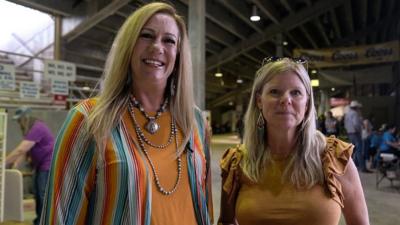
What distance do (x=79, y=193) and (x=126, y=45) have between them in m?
0.48

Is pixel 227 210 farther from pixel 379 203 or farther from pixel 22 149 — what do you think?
pixel 379 203

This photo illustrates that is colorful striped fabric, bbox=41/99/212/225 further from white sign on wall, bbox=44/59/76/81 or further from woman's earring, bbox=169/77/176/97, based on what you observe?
white sign on wall, bbox=44/59/76/81

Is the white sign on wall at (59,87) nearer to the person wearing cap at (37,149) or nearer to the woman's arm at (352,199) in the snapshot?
the person wearing cap at (37,149)

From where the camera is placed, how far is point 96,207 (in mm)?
1208

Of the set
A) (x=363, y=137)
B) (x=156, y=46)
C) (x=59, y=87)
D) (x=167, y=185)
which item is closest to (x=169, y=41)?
(x=156, y=46)

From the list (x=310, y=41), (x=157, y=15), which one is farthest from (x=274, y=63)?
(x=310, y=41)

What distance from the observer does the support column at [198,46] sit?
902 centimetres

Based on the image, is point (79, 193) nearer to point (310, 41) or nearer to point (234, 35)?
point (234, 35)

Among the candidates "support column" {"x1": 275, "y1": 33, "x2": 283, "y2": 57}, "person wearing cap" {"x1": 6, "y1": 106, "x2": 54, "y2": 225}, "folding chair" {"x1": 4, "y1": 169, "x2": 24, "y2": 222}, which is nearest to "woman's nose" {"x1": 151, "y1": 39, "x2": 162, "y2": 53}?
"folding chair" {"x1": 4, "y1": 169, "x2": 24, "y2": 222}

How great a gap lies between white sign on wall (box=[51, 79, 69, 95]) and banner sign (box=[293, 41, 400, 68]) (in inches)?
241

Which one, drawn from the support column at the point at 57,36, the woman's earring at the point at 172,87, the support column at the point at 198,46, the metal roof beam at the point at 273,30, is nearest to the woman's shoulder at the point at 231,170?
the woman's earring at the point at 172,87

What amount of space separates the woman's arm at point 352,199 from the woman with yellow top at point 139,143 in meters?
0.53

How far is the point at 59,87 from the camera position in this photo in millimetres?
9414

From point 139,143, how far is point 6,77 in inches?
328
